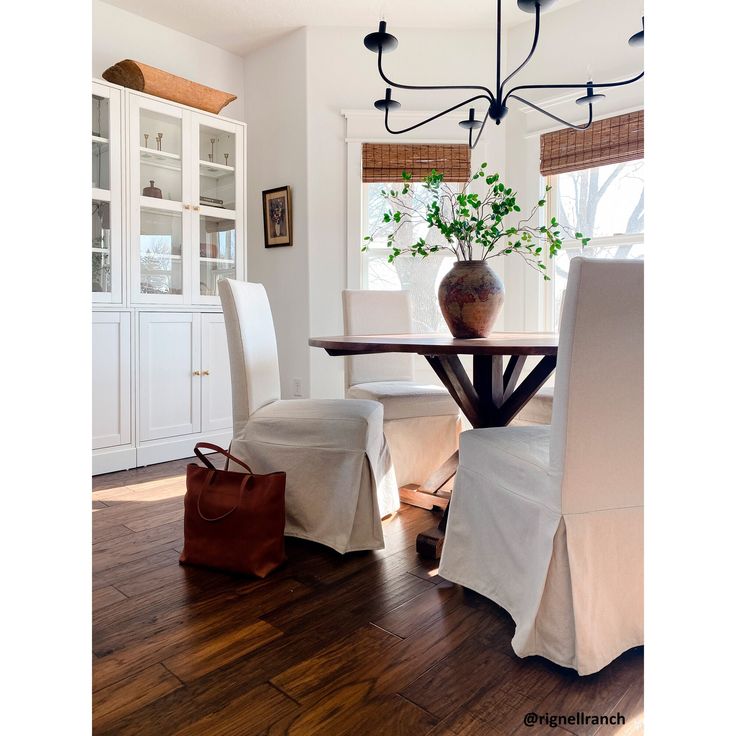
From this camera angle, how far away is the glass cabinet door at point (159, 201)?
329cm

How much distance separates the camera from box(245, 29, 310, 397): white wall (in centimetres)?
397

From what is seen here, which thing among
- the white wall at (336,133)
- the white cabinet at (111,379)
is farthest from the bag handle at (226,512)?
the white wall at (336,133)

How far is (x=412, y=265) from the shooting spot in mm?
4008

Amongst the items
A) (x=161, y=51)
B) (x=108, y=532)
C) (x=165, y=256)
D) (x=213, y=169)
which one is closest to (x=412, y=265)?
(x=213, y=169)

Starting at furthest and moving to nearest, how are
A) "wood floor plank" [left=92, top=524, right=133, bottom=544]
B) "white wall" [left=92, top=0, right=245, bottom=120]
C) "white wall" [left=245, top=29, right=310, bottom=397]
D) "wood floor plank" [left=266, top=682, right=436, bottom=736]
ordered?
"white wall" [left=245, top=29, right=310, bottom=397] < "white wall" [left=92, top=0, right=245, bottom=120] < "wood floor plank" [left=92, top=524, right=133, bottom=544] < "wood floor plank" [left=266, top=682, right=436, bottom=736]

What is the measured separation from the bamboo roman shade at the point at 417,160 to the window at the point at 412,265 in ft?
0.31

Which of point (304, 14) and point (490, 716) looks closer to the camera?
point (490, 716)

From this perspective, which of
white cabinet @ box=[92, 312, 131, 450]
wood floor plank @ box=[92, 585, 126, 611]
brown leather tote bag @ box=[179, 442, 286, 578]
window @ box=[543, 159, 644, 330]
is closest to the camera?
wood floor plank @ box=[92, 585, 126, 611]

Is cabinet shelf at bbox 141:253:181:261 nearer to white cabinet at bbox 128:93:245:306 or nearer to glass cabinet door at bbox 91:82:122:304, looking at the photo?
white cabinet at bbox 128:93:245:306

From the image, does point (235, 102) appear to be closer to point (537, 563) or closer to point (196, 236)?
point (196, 236)

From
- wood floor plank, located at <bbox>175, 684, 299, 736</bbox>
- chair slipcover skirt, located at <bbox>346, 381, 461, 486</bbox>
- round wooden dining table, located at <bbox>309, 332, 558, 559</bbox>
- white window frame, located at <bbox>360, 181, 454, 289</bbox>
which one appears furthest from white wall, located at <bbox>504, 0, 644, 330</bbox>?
wood floor plank, located at <bbox>175, 684, 299, 736</bbox>

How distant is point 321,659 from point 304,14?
151 inches

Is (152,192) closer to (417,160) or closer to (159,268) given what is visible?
(159,268)
